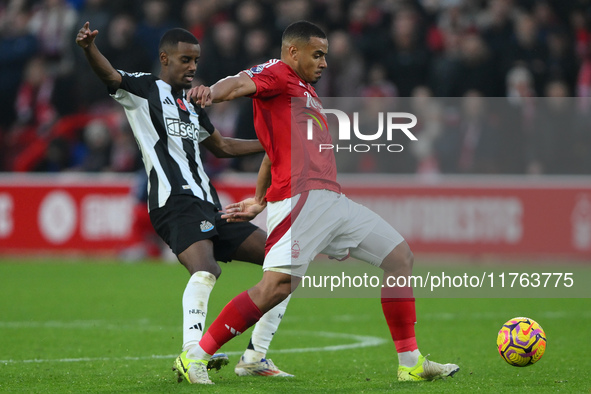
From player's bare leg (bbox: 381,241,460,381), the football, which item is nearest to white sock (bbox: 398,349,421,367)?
player's bare leg (bbox: 381,241,460,381)

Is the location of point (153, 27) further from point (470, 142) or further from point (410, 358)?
point (410, 358)

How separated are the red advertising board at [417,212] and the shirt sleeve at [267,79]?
9584 mm

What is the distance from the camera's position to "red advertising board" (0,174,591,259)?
14.6m

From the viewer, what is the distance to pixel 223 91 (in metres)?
4.84

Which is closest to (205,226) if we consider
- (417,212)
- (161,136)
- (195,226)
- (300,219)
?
(195,226)

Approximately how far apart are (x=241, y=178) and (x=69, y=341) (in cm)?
804

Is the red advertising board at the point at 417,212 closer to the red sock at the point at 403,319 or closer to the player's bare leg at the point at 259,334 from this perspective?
the player's bare leg at the point at 259,334

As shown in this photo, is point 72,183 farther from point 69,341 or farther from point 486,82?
point 69,341

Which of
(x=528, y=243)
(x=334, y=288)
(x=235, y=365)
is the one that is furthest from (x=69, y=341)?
(x=528, y=243)

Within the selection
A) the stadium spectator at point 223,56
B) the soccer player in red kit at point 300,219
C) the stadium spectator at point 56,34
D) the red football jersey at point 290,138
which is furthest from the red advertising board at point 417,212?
the red football jersey at point 290,138

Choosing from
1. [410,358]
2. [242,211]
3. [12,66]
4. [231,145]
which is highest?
[12,66]

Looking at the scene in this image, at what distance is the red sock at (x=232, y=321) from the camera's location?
538cm

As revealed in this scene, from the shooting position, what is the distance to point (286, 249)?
533cm

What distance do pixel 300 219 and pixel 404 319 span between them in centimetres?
93
